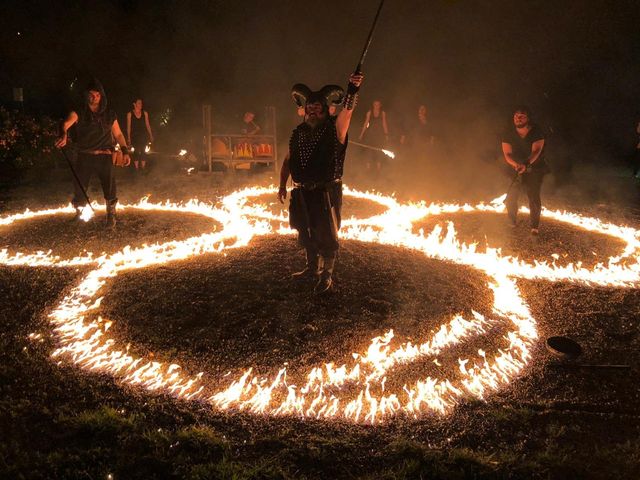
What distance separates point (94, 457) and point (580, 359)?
4673mm

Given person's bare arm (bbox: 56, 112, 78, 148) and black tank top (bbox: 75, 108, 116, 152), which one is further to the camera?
black tank top (bbox: 75, 108, 116, 152)

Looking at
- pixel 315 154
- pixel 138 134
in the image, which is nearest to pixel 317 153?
pixel 315 154

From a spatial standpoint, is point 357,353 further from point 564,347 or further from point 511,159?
point 511,159

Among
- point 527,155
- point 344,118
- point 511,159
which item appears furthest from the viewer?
point 511,159

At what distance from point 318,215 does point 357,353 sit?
6.42ft

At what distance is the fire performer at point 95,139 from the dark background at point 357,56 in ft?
38.7

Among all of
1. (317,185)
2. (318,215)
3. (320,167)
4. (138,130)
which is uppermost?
(138,130)

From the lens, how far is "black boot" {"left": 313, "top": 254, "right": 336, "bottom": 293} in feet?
20.2

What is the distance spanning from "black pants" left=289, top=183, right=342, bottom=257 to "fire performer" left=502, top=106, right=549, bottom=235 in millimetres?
4954

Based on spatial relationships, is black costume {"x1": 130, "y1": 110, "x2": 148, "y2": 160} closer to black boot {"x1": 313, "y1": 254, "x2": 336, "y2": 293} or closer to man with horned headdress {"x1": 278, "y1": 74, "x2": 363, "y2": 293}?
man with horned headdress {"x1": 278, "y1": 74, "x2": 363, "y2": 293}

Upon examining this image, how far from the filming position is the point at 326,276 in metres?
6.24

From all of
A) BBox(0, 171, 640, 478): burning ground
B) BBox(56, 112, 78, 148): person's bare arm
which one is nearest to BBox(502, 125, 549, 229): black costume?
BBox(0, 171, 640, 478): burning ground

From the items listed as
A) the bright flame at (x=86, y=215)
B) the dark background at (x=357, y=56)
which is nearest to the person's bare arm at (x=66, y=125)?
the bright flame at (x=86, y=215)

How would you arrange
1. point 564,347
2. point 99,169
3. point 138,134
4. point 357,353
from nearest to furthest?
point 357,353
point 564,347
point 99,169
point 138,134
